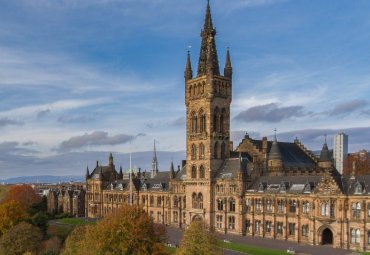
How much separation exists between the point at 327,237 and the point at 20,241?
58.8 metres

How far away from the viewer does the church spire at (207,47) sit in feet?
369

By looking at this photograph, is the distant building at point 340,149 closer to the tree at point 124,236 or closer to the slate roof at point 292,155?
the slate roof at point 292,155

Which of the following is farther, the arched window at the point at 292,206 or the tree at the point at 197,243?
the arched window at the point at 292,206

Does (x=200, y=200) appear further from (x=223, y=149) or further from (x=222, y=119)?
(x=222, y=119)

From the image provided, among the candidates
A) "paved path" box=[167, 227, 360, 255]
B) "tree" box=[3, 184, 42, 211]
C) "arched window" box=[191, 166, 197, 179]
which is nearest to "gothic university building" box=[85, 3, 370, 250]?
"arched window" box=[191, 166, 197, 179]

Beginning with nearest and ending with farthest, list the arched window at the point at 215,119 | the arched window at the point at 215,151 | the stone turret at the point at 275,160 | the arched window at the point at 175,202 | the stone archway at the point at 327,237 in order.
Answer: the stone archway at the point at 327,237 → the arched window at the point at 215,151 → the stone turret at the point at 275,160 → the arched window at the point at 215,119 → the arched window at the point at 175,202

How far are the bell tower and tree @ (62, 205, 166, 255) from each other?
4689 cm

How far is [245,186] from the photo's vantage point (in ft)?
339

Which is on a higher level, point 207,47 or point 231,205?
point 207,47

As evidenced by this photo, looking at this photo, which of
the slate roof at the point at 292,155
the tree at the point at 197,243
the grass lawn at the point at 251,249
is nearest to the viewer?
the tree at the point at 197,243

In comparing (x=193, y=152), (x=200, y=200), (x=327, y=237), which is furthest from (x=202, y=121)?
(x=327, y=237)

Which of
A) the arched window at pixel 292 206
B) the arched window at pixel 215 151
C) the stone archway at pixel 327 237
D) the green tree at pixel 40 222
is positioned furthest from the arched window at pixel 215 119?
the green tree at pixel 40 222

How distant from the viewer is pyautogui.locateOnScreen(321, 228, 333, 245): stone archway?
88.0m

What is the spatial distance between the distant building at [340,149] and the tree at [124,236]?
395 ft
